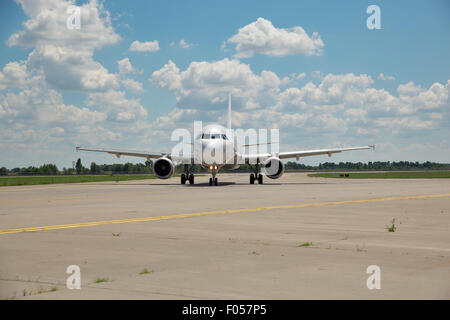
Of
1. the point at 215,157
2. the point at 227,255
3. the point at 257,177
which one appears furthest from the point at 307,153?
the point at 227,255

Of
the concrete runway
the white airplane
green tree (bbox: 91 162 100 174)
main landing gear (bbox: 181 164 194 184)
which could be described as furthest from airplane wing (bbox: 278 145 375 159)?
green tree (bbox: 91 162 100 174)

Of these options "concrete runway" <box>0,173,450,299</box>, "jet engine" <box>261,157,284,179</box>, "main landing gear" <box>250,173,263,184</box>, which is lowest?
"concrete runway" <box>0,173,450,299</box>

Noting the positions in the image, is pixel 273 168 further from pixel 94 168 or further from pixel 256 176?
pixel 94 168

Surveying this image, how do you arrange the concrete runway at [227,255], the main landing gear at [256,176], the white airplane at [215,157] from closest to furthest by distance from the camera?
the concrete runway at [227,255], the white airplane at [215,157], the main landing gear at [256,176]

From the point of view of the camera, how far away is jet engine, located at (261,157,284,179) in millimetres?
45719

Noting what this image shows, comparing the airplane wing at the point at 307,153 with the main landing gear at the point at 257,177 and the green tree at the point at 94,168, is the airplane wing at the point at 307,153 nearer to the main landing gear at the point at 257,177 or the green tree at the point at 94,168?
the main landing gear at the point at 257,177

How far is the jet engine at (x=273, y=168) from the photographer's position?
150 feet

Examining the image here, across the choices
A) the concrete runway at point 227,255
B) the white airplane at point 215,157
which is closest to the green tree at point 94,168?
the white airplane at point 215,157

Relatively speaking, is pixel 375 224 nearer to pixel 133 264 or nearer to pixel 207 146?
pixel 133 264

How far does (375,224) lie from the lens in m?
14.9

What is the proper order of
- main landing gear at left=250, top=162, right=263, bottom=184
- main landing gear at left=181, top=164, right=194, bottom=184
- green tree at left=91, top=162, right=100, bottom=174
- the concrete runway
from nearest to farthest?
the concrete runway < main landing gear at left=181, top=164, right=194, bottom=184 < main landing gear at left=250, top=162, right=263, bottom=184 < green tree at left=91, top=162, right=100, bottom=174

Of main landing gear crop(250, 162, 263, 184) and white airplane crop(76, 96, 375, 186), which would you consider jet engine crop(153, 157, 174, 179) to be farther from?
main landing gear crop(250, 162, 263, 184)
